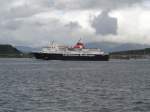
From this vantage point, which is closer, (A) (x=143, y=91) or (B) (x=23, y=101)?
(B) (x=23, y=101)

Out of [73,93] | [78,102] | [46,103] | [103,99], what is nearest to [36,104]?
[46,103]

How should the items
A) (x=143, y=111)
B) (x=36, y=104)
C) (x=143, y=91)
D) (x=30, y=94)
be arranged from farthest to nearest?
(x=143, y=91), (x=30, y=94), (x=36, y=104), (x=143, y=111)

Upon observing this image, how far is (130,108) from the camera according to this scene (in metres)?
42.2

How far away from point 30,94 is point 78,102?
8.76 metres

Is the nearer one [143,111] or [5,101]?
[143,111]

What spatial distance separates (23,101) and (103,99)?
303 inches

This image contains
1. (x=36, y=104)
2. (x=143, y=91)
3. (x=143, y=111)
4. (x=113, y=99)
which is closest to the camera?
(x=143, y=111)

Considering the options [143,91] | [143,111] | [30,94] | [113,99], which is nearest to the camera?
[143,111]

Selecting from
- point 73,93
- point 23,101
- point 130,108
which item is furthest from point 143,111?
point 73,93

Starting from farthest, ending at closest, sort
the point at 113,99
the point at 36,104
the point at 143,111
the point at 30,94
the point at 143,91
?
the point at 143,91 < the point at 30,94 < the point at 113,99 < the point at 36,104 < the point at 143,111

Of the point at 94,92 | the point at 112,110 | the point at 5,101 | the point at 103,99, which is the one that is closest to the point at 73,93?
the point at 94,92

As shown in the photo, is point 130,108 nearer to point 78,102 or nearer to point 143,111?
point 143,111

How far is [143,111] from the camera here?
40406 mm

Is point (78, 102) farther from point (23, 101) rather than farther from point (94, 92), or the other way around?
point (94, 92)
